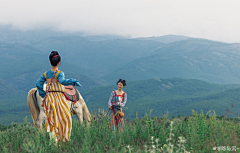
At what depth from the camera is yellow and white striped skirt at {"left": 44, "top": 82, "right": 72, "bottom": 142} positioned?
5562mm

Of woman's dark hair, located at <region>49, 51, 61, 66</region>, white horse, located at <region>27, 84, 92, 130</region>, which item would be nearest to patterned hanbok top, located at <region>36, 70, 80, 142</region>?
woman's dark hair, located at <region>49, 51, 61, 66</region>

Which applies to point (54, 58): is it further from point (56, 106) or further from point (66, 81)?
point (56, 106)

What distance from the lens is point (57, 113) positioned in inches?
220

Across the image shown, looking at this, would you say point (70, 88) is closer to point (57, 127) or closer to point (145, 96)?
point (57, 127)

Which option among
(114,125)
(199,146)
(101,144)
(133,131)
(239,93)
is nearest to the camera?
(199,146)

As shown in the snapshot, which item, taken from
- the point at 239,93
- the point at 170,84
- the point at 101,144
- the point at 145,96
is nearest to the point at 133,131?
the point at 101,144

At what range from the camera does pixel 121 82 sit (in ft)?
24.0

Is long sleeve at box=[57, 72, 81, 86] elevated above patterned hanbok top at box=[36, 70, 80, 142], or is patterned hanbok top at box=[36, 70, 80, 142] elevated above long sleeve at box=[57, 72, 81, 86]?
long sleeve at box=[57, 72, 81, 86]

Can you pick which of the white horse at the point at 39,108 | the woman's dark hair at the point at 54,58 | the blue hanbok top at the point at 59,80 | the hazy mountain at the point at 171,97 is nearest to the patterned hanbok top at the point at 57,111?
the blue hanbok top at the point at 59,80

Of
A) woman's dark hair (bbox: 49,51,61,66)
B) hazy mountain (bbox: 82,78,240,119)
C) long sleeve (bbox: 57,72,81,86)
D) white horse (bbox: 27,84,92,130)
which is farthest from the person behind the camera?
hazy mountain (bbox: 82,78,240,119)

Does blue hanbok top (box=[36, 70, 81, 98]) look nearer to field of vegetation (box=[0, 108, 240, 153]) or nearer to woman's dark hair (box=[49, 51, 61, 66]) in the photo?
woman's dark hair (box=[49, 51, 61, 66])

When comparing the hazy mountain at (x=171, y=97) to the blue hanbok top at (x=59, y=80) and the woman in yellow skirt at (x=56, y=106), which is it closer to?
the woman in yellow skirt at (x=56, y=106)

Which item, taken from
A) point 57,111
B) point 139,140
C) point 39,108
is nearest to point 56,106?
point 57,111

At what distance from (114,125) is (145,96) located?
450 feet
